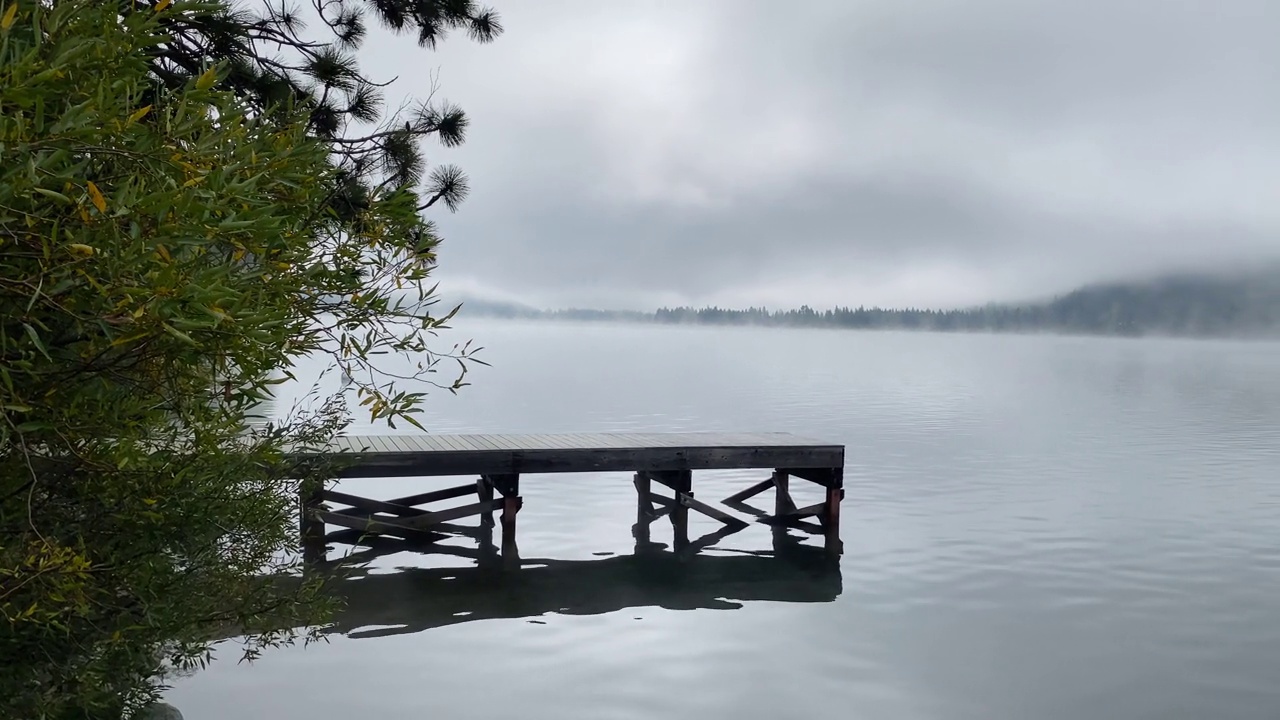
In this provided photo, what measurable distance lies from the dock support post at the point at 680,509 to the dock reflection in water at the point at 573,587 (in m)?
0.59

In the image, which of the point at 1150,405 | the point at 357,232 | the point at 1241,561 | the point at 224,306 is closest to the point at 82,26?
the point at 224,306

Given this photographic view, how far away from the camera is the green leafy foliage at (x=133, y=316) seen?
2.11m

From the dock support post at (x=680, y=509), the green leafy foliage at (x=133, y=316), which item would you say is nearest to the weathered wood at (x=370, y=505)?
the dock support post at (x=680, y=509)

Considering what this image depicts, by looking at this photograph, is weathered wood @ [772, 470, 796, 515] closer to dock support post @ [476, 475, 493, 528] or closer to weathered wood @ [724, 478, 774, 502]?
weathered wood @ [724, 478, 774, 502]

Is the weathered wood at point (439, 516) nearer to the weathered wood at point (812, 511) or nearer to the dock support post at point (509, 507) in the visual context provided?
the dock support post at point (509, 507)

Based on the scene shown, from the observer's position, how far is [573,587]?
11.1 m

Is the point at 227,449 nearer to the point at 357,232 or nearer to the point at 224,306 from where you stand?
the point at 357,232

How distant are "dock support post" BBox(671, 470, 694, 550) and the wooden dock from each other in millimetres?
15

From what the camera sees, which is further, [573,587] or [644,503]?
[644,503]

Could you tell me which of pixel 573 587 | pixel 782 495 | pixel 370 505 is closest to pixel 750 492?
pixel 782 495

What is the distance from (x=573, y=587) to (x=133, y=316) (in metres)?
9.36

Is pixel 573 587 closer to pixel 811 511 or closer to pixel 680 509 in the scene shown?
pixel 680 509

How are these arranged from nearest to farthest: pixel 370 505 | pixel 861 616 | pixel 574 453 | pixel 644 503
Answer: pixel 861 616 → pixel 574 453 → pixel 370 505 → pixel 644 503

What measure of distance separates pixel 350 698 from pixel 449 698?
75 cm
